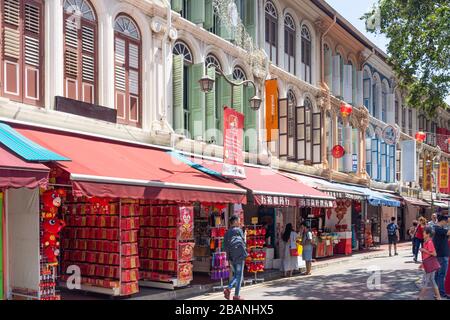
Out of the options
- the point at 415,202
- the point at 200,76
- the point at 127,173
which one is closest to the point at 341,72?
the point at 415,202

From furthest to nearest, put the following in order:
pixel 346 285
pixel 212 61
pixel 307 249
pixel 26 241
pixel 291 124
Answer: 1. pixel 291 124
2. pixel 212 61
3. pixel 307 249
4. pixel 346 285
5. pixel 26 241

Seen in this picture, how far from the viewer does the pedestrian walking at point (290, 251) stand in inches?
619

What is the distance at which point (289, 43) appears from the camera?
21.6 meters

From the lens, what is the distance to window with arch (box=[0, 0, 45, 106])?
10.4 m

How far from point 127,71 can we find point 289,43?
32.4 ft

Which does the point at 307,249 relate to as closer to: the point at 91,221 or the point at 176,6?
the point at 91,221

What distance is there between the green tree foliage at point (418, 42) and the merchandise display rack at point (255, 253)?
7.25 meters

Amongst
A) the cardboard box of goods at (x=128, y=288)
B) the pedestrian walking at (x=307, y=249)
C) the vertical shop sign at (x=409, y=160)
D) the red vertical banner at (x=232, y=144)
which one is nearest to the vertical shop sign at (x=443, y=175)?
the vertical shop sign at (x=409, y=160)

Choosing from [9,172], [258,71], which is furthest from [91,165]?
[258,71]

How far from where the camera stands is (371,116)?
29688 mm

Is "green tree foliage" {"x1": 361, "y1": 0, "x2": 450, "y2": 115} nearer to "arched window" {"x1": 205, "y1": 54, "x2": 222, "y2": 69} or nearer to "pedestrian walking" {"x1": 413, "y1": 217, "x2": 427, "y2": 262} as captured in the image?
"pedestrian walking" {"x1": 413, "y1": 217, "x2": 427, "y2": 262}

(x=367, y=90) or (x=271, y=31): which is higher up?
→ (x=271, y=31)

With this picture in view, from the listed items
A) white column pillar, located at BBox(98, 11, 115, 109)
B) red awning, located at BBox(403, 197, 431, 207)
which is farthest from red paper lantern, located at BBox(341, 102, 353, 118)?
white column pillar, located at BBox(98, 11, 115, 109)

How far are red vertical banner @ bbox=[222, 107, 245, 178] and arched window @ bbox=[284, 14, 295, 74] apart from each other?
313 inches
